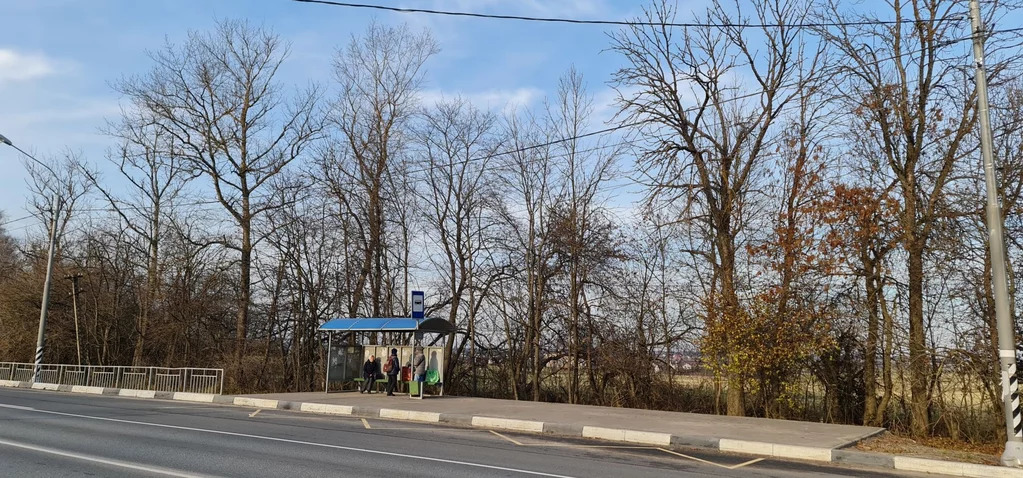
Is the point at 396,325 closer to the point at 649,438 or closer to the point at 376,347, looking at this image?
the point at 376,347

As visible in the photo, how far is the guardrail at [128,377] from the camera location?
24.5 meters

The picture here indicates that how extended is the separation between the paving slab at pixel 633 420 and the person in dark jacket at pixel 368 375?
1145 millimetres

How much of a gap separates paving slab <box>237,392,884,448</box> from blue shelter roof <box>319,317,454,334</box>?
2130 mm

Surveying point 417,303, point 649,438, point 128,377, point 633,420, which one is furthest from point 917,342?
point 128,377

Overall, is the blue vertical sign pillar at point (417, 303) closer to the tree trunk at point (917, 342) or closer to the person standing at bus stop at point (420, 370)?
the person standing at bus stop at point (420, 370)

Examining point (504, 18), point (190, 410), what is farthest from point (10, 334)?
point (504, 18)

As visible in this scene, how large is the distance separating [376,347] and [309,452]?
13.6 m

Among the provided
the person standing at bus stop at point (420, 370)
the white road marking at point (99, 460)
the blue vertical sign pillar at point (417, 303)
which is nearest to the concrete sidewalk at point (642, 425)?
the person standing at bus stop at point (420, 370)

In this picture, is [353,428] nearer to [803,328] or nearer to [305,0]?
[305,0]

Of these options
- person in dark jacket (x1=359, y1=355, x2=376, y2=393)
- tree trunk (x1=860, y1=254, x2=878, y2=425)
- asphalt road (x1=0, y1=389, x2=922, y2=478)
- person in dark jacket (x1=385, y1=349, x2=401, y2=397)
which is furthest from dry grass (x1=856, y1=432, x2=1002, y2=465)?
person in dark jacket (x1=359, y1=355, x2=376, y2=393)

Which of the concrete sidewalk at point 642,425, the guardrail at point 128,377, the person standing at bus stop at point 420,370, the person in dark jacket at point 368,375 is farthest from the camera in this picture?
the guardrail at point 128,377

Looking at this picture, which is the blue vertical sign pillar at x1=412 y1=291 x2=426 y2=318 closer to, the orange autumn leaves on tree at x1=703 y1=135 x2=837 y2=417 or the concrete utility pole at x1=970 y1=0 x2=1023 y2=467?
the orange autumn leaves on tree at x1=703 y1=135 x2=837 y2=417

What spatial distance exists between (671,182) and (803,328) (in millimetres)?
5448

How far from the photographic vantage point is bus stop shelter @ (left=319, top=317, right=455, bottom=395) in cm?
2114
